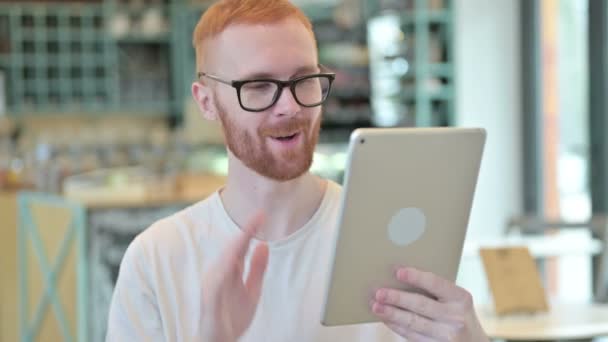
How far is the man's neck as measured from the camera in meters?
1.62

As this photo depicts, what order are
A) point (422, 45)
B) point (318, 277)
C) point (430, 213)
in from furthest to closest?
point (422, 45), point (318, 277), point (430, 213)

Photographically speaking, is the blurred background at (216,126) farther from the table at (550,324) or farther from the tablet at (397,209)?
the tablet at (397,209)

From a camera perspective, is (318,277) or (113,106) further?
(113,106)

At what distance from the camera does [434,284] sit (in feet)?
4.55

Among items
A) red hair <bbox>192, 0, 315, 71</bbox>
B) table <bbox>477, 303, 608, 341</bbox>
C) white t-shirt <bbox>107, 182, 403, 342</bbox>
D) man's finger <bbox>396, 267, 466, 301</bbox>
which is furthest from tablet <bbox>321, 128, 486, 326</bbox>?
table <bbox>477, 303, 608, 341</bbox>

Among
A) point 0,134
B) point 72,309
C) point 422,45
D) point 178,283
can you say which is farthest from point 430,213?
point 0,134

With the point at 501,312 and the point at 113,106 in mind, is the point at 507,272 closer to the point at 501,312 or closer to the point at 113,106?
the point at 501,312

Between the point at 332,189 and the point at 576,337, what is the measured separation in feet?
5.58

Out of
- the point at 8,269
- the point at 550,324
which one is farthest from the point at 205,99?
the point at 8,269

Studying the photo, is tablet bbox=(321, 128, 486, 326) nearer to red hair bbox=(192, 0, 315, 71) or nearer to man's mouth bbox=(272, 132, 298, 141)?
man's mouth bbox=(272, 132, 298, 141)

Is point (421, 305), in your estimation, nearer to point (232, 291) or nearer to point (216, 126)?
point (232, 291)

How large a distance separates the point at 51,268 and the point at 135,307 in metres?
3.38

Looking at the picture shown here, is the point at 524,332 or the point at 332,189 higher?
the point at 332,189

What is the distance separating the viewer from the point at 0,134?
31.0 feet
